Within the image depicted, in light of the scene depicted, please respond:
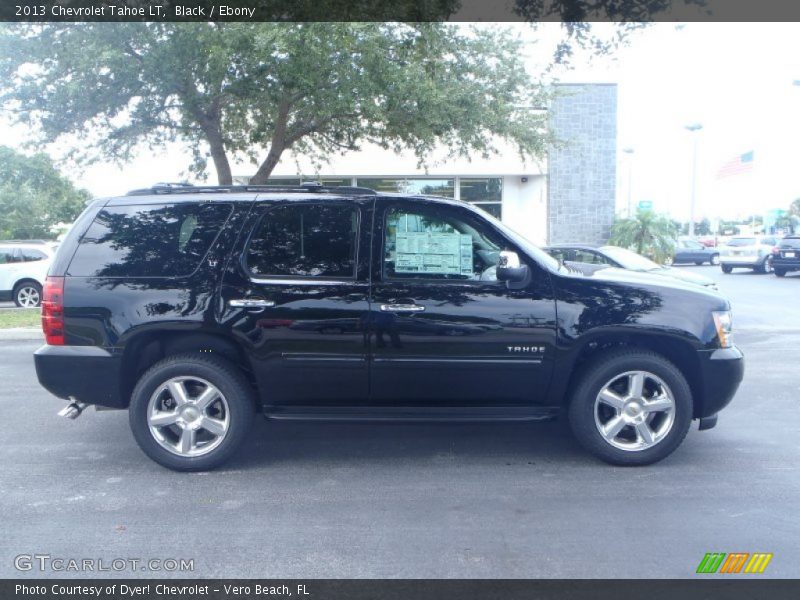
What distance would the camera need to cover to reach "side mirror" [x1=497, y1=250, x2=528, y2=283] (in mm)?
5031

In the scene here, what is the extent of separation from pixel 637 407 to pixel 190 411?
3.16 metres

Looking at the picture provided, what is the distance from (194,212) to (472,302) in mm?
2120

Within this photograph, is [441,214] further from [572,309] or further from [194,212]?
[194,212]

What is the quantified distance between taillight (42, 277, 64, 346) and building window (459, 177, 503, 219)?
20708 mm

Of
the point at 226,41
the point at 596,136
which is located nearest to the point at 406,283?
the point at 226,41

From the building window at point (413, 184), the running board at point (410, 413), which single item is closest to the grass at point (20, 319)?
the running board at point (410, 413)

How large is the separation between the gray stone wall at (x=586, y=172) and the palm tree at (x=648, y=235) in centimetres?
284

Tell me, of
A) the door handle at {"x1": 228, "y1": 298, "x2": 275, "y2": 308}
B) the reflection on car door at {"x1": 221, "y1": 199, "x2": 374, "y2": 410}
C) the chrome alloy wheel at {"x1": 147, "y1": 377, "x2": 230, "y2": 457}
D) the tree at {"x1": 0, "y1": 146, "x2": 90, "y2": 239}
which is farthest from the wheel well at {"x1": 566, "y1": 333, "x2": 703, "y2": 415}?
the tree at {"x1": 0, "y1": 146, "x2": 90, "y2": 239}

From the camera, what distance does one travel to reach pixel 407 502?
15.2ft

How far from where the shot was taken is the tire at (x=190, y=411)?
16.7 feet

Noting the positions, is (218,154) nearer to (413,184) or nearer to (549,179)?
(413,184)
